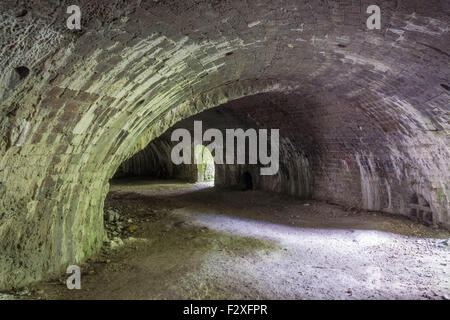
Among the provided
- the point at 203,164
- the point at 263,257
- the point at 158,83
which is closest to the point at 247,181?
the point at 203,164

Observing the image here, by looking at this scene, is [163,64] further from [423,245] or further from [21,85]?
[423,245]

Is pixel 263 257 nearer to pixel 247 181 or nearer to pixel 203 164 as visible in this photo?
pixel 247 181

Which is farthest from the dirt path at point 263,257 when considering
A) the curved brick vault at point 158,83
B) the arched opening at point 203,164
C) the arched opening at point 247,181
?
the arched opening at point 203,164

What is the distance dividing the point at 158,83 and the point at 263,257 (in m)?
2.99

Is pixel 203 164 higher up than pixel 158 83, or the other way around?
pixel 158 83

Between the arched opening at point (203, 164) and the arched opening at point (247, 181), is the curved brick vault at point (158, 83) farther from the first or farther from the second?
the arched opening at point (203, 164)

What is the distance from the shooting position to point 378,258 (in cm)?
521

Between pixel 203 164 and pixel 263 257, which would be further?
pixel 203 164

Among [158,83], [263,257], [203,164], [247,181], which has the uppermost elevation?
[158,83]

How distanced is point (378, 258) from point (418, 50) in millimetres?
3023

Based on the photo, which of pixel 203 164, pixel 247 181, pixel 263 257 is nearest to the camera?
pixel 263 257

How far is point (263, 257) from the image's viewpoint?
17.1 feet

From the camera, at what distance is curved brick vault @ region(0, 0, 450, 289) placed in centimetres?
265
